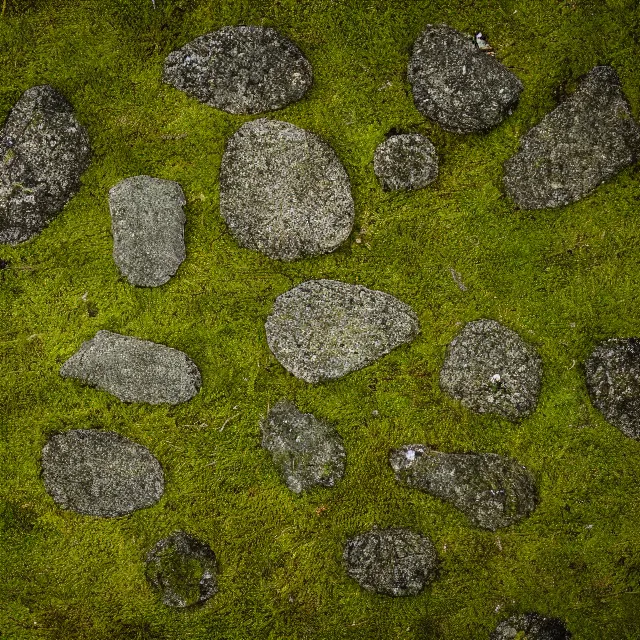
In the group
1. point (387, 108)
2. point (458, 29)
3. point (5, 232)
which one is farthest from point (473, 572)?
point (5, 232)

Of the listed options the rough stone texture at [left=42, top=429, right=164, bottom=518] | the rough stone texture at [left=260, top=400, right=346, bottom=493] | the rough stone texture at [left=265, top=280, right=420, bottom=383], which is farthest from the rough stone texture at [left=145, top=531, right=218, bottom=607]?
the rough stone texture at [left=265, top=280, right=420, bottom=383]

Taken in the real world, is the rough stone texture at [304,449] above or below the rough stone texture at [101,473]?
above

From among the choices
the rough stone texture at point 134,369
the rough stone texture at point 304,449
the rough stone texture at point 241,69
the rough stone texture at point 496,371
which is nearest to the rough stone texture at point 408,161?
the rough stone texture at point 241,69

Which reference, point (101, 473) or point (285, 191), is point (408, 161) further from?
point (101, 473)

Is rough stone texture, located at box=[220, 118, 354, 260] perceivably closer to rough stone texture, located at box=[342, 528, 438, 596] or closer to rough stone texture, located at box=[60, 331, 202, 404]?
rough stone texture, located at box=[60, 331, 202, 404]

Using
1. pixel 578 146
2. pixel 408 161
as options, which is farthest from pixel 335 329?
pixel 578 146

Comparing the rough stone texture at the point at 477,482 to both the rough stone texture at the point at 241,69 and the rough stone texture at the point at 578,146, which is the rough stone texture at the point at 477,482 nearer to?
the rough stone texture at the point at 578,146
